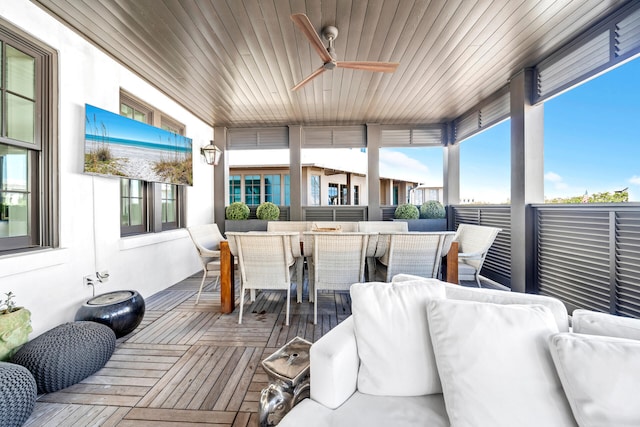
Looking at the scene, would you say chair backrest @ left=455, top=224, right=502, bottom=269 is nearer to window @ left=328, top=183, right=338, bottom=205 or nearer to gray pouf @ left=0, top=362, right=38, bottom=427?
gray pouf @ left=0, top=362, right=38, bottom=427

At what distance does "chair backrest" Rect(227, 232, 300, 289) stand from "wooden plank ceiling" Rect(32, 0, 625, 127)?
83.5 inches

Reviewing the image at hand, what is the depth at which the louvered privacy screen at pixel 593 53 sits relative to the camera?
2.26 m

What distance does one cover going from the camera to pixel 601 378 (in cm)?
74

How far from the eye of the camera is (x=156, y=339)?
2443 millimetres

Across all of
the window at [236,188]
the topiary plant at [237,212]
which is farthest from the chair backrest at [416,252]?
the window at [236,188]

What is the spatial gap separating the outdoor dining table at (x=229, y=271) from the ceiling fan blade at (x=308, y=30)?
2.26 meters

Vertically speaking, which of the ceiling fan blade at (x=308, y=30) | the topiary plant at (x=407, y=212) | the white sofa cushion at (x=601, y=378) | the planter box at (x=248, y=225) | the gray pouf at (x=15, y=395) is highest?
the ceiling fan blade at (x=308, y=30)

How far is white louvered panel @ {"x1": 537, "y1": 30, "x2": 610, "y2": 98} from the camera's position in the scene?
2494mm

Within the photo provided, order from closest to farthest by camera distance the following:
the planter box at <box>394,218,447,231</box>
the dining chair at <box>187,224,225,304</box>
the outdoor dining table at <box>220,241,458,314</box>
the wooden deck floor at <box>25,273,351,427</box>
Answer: the wooden deck floor at <box>25,273,351,427</box>
the outdoor dining table at <box>220,241,458,314</box>
the dining chair at <box>187,224,225,304</box>
the planter box at <box>394,218,447,231</box>

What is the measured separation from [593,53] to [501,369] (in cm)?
353

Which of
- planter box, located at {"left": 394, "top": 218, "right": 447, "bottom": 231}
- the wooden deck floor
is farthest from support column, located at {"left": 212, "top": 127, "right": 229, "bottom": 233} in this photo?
planter box, located at {"left": 394, "top": 218, "right": 447, "bottom": 231}

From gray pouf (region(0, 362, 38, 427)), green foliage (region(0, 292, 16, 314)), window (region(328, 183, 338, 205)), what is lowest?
gray pouf (region(0, 362, 38, 427))

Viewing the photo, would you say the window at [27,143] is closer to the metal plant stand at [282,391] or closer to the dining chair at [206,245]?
the dining chair at [206,245]

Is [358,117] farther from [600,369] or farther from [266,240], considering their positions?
[600,369]
